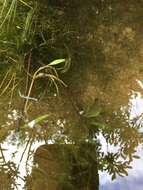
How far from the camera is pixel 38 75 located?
1148mm

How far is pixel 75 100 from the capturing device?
120cm

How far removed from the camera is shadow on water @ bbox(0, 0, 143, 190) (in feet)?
3.78

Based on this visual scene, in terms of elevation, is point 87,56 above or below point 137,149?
above

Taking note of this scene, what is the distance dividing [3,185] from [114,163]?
Answer: 8.1 inches

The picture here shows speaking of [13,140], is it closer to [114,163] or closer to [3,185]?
[3,185]

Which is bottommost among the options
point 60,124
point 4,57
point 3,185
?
point 3,185

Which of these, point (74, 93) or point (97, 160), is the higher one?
point (74, 93)

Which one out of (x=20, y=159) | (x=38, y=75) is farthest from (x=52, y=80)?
(x=20, y=159)

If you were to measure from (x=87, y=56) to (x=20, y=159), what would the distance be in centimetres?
23

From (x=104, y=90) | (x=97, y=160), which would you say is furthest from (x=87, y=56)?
(x=97, y=160)

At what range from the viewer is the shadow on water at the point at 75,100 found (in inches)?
45.4

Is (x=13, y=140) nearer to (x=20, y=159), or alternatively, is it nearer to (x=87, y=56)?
(x=20, y=159)

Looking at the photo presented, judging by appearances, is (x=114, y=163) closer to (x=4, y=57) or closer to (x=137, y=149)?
(x=137, y=149)

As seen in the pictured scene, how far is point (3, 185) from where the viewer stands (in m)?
1.16
